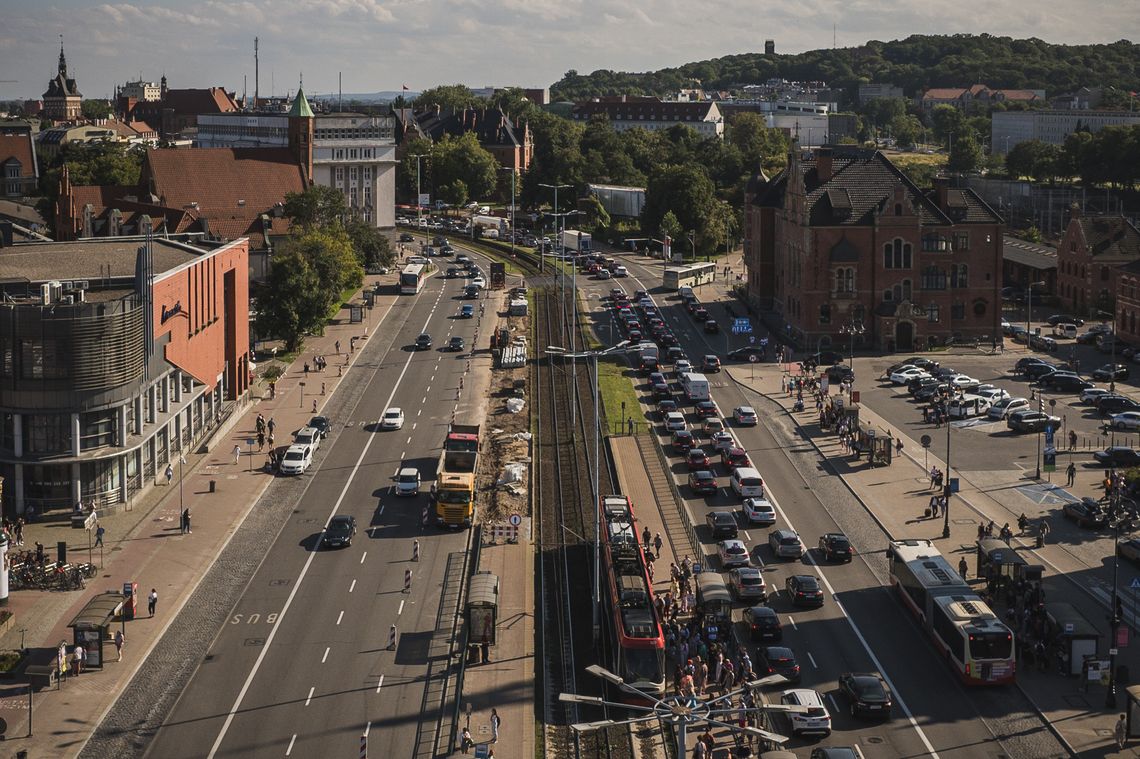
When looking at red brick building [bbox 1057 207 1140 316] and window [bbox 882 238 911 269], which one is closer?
window [bbox 882 238 911 269]

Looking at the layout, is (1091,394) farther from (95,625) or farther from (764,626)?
(95,625)

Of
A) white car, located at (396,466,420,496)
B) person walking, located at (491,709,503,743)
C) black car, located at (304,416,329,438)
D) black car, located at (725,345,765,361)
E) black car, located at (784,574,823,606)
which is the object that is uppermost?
black car, located at (725,345,765,361)

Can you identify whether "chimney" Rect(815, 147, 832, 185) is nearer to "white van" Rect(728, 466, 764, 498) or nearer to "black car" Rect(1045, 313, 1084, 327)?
"black car" Rect(1045, 313, 1084, 327)

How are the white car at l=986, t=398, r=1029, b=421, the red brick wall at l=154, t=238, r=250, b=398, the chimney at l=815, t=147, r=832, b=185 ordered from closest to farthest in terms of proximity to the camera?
the red brick wall at l=154, t=238, r=250, b=398, the white car at l=986, t=398, r=1029, b=421, the chimney at l=815, t=147, r=832, b=185

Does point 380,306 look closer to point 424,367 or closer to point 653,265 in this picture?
point 424,367

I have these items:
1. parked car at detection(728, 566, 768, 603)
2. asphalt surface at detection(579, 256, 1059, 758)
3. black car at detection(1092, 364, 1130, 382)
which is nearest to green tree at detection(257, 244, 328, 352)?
asphalt surface at detection(579, 256, 1059, 758)

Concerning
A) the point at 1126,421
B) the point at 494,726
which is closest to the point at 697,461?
the point at 1126,421

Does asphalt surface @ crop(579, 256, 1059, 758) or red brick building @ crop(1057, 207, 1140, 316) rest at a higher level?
red brick building @ crop(1057, 207, 1140, 316)

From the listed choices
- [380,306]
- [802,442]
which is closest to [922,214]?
[802,442]
